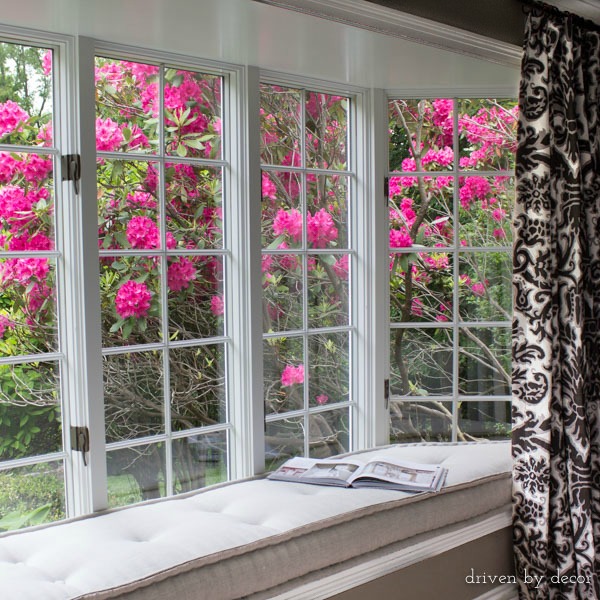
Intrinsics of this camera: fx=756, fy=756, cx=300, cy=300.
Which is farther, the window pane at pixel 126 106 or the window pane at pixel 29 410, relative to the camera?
the window pane at pixel 126 106

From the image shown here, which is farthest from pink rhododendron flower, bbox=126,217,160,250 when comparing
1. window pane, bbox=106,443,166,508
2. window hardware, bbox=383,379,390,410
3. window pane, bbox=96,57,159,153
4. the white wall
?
window hardware, bbox=383,379,390,410

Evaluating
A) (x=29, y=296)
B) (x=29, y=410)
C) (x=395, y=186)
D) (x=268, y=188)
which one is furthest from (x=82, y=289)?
(x=395, y=186)

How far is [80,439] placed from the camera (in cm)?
253

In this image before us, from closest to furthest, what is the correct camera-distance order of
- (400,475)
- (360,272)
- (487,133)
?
(400,475), (360,272), (487,133)

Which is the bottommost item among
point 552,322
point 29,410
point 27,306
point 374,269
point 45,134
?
point 29,410

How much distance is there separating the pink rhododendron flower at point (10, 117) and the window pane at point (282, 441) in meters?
1.47

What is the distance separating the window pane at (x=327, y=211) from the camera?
10.6 ft

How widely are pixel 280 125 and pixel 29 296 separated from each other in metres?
1.24

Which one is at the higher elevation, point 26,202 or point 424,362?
point 26,202

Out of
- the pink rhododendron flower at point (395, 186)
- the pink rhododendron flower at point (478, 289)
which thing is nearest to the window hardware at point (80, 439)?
the pink rhododendron flower at point (395, 186)

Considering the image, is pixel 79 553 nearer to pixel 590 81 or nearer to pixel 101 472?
pixel 101 472

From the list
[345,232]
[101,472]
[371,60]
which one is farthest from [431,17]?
[101,472]

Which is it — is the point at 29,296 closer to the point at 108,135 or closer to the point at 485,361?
the point at 108,135

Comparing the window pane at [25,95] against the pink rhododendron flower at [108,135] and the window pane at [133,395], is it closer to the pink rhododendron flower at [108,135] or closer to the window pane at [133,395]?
the pink rhododendron flower at [108,135]
